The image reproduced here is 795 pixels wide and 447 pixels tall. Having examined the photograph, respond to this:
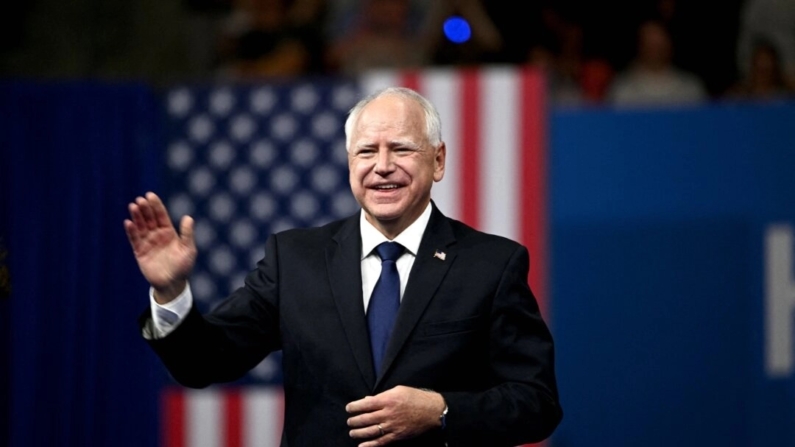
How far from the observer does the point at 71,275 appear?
4629 millimetres

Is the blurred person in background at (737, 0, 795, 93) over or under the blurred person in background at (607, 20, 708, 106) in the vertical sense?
over

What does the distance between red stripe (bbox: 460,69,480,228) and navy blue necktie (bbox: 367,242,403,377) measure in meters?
2.09

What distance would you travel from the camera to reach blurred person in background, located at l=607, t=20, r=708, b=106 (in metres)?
5.41

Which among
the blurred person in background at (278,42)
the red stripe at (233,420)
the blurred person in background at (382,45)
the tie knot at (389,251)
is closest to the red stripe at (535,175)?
the blurred person in background at (382,45)

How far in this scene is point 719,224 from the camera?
4480 mm

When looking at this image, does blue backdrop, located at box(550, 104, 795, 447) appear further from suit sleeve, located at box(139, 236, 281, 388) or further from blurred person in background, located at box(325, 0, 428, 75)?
suit sleeve, located at box(139, 236, 281, 388)

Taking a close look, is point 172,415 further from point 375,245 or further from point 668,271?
point 375,245

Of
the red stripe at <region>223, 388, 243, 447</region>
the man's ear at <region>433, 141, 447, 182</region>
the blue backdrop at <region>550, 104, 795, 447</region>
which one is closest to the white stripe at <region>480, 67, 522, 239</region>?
the blue backdrop at <region>550, 104, 795, 447</region>

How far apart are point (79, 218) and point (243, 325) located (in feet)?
7.75

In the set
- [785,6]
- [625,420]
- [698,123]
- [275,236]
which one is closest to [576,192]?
[698,123]

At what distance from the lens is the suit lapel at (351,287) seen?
2.38m

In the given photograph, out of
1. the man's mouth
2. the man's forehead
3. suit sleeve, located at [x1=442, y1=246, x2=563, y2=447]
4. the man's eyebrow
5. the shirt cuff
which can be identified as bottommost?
suit sleeve, located at [x1=442, y1=246, x2=563, y2=447]

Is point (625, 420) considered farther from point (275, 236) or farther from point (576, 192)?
point (275, 236)

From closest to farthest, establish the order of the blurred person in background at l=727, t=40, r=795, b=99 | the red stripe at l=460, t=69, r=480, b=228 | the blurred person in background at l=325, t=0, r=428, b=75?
the red stripe at l=460, t=69, r=480, b=228 → the blurred person in background at l=727, t=40, r=795, b=99 → the blurred person in background at l=325, t=0, r=428, b=75
